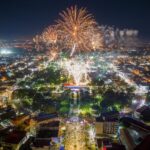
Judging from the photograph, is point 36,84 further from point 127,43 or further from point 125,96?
point 127,43

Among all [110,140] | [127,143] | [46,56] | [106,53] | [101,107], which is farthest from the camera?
[106,53]

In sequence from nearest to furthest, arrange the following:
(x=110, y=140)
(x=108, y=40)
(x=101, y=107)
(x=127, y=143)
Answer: (x=127, y=143) < (x=110, y=140) < (x=101, y=107) < (x=108, y=40)

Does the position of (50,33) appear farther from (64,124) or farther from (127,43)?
(127,43)

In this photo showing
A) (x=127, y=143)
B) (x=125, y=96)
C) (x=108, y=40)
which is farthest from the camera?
(x=108, y=40)

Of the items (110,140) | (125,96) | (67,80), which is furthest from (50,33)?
(110,140)

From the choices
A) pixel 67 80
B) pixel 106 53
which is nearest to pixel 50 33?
pixel 67 80

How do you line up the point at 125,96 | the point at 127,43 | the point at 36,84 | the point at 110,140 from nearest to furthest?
1. the point at 110,140
2. the point at 125,96
3. the point at 36,84
4. the point at 127,43

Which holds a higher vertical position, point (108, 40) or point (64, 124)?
point (108, 40)

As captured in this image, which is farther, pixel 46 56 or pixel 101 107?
pixel 46 56

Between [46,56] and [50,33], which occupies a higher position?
[50,33]
